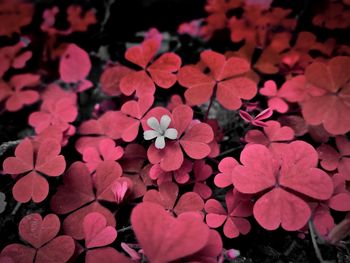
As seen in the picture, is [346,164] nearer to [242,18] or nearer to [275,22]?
[275,22]

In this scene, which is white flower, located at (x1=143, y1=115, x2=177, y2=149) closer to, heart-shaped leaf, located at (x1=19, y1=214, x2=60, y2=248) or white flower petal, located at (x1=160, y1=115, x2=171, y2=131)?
white flower petal, located at (x1=160, y1=115, x2=171, y2=131)

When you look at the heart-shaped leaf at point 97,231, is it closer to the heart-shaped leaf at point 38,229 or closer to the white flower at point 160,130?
the heart-shaped leaf at point 38,229

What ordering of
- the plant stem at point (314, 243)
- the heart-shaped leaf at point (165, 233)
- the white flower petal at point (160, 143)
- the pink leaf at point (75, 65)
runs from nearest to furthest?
the heart-shaped leaf at point (165, 233)
the plant stem at point (314, 243)
the white flower petal at point (160, 143)
the pink leaf at point (75, 65)

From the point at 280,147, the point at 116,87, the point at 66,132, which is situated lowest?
the point at 66,132

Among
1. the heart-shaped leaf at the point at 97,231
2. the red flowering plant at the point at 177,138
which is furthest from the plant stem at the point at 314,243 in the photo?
the heart-shaped leaf at the point at 97,231

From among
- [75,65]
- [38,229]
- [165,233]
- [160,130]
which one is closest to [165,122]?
[160,130]

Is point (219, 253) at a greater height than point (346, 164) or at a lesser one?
lesser

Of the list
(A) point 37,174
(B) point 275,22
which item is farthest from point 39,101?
(B) point 275,22

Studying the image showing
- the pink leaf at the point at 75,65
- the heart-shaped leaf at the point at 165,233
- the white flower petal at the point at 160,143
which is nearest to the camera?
the heart-shaped leaf at the point at 165,233

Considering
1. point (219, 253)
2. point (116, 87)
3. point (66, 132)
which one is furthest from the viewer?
point (116, 87)
